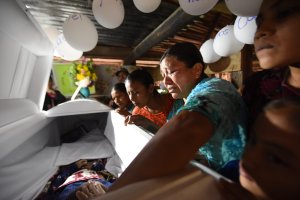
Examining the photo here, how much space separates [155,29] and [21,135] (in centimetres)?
223

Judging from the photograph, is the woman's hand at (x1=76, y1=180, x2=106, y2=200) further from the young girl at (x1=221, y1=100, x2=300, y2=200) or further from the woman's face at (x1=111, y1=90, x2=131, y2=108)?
the woman's face at (x1=111, y1=90, x2=131, y2=108)

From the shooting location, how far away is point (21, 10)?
114cm

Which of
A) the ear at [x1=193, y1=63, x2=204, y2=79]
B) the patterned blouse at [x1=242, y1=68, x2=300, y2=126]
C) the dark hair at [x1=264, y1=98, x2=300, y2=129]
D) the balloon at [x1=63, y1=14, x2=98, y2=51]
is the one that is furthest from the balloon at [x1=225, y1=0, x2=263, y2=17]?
the balloon at [x1=63, y1=14, x2=98, y2=51]

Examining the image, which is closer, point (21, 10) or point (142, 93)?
point (21, 10)

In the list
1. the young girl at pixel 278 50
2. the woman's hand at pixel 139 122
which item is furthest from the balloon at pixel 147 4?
the young girl at pixel 278 50

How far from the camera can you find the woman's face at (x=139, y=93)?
1828 mm

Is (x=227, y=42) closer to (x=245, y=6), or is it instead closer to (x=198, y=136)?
(x=245, y=6)

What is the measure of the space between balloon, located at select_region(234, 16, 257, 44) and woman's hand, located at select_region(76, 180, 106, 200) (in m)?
1.61

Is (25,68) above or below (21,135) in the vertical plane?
above

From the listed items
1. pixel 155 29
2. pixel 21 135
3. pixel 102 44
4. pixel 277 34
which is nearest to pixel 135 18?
pixel 155 29

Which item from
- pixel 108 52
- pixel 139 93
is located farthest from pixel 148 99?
pixel 108 52

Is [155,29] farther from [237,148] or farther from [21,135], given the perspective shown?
[237,148]

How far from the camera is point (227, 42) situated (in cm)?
221

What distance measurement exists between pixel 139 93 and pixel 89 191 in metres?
0.98
